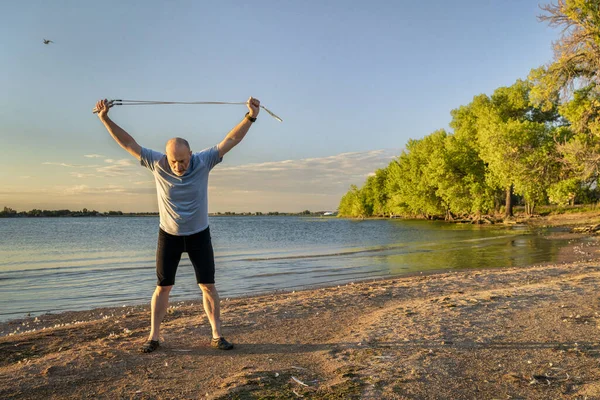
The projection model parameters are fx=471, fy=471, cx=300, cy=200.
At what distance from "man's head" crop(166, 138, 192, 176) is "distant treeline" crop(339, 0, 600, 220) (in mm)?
25111

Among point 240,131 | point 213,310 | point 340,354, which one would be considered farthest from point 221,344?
point 240,131

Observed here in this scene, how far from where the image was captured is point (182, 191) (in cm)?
458

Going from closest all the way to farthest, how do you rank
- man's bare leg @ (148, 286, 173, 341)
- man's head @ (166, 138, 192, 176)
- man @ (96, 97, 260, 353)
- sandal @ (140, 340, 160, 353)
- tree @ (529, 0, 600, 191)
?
man's head @ (166, 138, 192, 176) < man @ (96, 97, 260, 353) < sandal @ (140, 340, 160, 353) < man's bare leg @ (148, 286, 173, 341) < tree @ (529, 0, 600, 191)

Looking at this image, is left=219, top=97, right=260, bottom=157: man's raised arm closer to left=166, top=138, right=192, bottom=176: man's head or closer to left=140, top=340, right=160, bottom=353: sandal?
left=166, top=138, right=192, bottom=176: man's head

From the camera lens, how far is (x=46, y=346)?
5578 millimetres

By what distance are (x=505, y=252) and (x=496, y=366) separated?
16.7 meters

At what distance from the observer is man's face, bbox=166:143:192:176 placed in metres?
A: 4.41

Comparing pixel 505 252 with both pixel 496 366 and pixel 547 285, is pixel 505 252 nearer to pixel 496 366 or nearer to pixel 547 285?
pixel 547 285

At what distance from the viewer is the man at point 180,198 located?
4586 mm

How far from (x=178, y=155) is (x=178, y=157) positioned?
2 cm

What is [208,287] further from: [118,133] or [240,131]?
[118,133]

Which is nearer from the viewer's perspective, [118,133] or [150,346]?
[118,133]

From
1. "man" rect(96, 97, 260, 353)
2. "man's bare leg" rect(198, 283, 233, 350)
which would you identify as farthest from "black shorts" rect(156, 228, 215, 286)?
"man's bare leg" rect(198, 283, 233, 350)

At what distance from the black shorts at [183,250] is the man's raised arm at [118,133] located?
2.79ft
